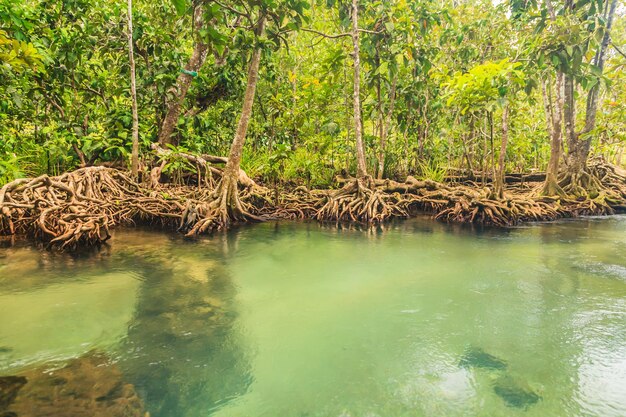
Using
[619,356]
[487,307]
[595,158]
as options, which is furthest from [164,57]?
[595,158]

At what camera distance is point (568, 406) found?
6.75ft

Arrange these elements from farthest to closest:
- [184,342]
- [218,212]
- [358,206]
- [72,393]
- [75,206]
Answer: [358,206], [218,212], [75,206], [184,342], [72,393]

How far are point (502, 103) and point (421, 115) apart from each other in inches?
148

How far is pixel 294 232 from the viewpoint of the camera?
678 centimetres

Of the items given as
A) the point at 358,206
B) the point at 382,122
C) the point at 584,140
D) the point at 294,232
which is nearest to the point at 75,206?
the point at 294,232

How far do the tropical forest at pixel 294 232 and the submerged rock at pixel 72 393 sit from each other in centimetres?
2

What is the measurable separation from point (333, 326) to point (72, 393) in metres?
1.73

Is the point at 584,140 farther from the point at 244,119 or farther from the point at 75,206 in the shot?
the point at 75,206

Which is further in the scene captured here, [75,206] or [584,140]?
[584,140]

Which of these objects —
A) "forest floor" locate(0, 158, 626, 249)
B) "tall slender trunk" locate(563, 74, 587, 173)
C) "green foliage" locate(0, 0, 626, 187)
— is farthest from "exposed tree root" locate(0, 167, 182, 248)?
"tall slender trunk" locate(563, 74, 587, 173)

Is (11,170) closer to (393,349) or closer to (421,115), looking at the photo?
(393,349)

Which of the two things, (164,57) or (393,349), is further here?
(164,57)

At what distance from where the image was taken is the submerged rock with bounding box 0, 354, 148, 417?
1.94 m

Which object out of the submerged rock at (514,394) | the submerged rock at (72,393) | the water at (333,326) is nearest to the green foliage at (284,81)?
the water at (333,326)
